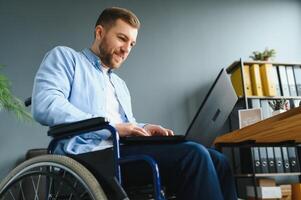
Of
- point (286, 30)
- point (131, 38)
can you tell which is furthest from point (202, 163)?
point (286, 30)

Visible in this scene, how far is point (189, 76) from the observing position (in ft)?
10.6

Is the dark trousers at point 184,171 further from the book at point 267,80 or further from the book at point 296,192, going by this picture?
the book at point 267,80

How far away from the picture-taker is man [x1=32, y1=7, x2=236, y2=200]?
0.97 m

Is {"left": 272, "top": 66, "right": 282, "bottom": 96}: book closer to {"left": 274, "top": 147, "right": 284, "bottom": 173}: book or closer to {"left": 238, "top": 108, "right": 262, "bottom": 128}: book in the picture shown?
{"left": 274, "top": 147, "right": 284, "bottom": 173}: book

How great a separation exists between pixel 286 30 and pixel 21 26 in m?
2.61

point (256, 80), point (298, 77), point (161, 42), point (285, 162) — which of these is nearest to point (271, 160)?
point (285, 162)

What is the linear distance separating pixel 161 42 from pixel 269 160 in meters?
1.45

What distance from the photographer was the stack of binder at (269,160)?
108 inches

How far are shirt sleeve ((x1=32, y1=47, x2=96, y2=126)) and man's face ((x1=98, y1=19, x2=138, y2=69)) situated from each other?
151mm

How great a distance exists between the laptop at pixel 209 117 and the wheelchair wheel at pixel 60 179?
17 centimetres

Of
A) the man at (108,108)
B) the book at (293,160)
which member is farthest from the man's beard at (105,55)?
the book at (293,160)

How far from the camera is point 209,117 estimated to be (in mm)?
1125

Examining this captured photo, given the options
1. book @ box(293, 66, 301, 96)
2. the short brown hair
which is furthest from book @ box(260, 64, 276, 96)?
the short brown hair

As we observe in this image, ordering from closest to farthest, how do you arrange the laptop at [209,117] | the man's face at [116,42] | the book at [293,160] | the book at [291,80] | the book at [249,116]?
the laptop at [209,117] < the man's face at [116,42] < the book at [249,116] < the book at [293,160] < the book at [291,80]
